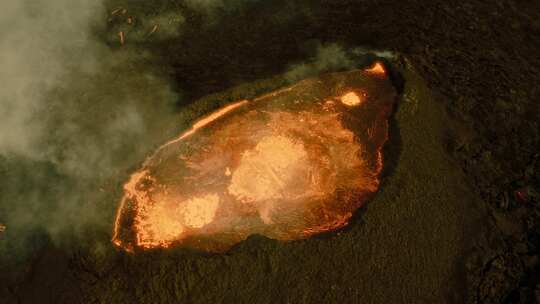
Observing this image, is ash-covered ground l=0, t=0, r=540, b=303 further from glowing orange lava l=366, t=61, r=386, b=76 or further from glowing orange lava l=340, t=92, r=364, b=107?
glowing orange lava l=340, t=92, r=364, b=107

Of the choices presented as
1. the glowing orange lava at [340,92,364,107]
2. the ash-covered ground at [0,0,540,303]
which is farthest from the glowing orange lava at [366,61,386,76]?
the glowing orange lava at [340,92,364,107]

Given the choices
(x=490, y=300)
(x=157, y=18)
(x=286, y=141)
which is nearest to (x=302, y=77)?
(x=286, y=141)

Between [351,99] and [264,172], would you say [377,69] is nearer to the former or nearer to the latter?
[351,99]

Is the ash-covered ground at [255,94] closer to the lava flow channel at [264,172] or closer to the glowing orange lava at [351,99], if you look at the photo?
the lava flow channel at [264,172]

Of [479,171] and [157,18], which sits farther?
[157,18]

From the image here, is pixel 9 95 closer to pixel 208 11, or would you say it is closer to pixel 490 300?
pixel 208 11

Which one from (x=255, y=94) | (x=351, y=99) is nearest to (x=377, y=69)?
(x=351, y=99)

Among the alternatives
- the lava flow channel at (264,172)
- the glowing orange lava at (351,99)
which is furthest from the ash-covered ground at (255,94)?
the glowing orange lava at (351,99)
